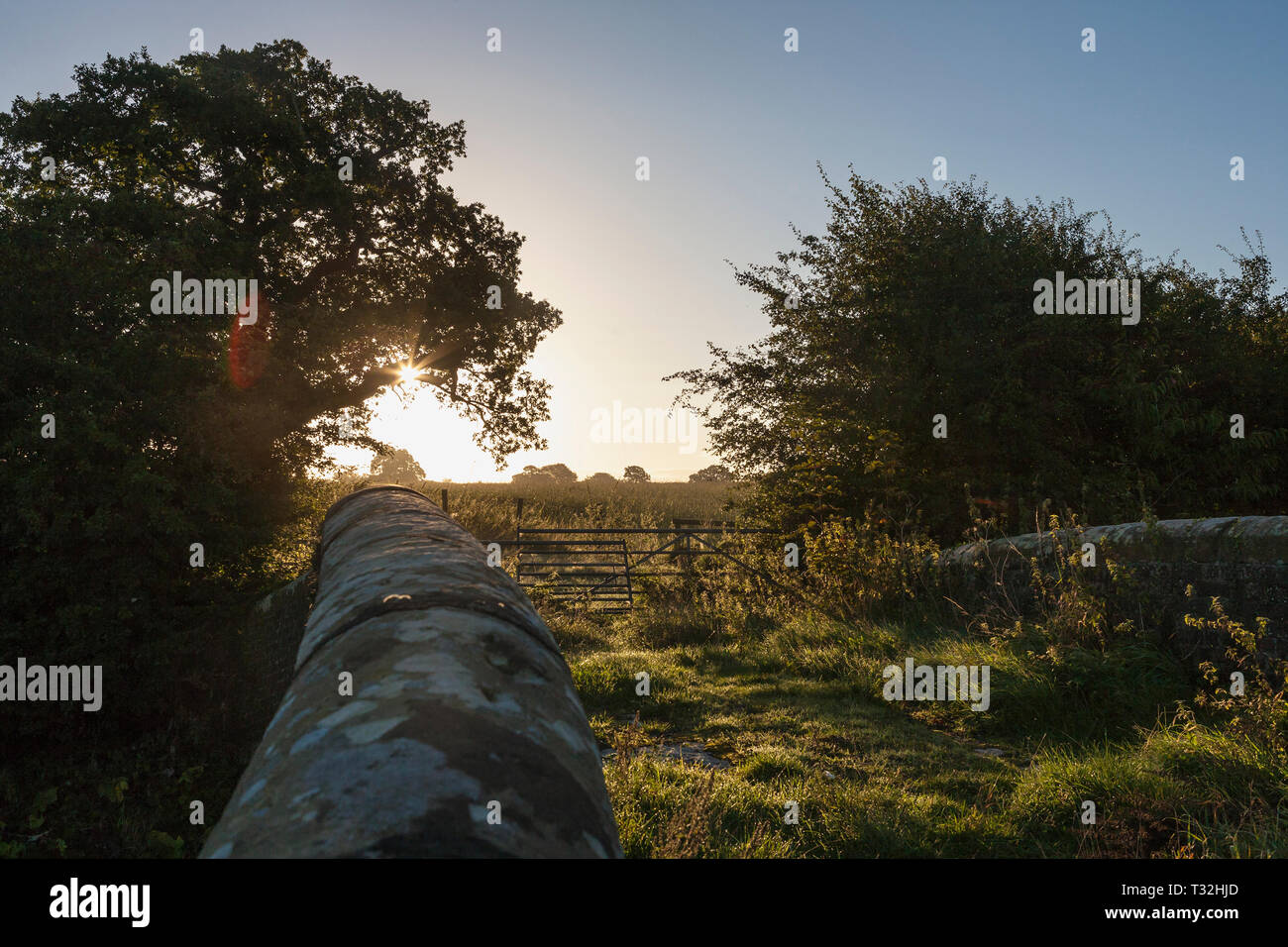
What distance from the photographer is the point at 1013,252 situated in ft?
40.0

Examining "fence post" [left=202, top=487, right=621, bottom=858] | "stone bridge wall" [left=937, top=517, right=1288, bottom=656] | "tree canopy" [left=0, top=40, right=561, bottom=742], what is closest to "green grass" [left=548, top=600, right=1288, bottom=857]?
"stone bridge wall" [left=937, top=517, right=1288, bottom=656]

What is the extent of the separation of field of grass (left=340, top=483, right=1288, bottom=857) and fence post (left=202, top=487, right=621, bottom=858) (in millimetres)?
2047

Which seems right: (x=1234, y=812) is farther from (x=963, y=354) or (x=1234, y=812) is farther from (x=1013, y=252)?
(x=1013, y=252)

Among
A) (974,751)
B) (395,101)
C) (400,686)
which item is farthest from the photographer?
(395,101)

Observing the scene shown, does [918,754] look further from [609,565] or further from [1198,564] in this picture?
[609,565]

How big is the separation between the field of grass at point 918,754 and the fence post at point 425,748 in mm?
2047

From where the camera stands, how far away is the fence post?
0.98m

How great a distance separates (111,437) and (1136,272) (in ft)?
52.6

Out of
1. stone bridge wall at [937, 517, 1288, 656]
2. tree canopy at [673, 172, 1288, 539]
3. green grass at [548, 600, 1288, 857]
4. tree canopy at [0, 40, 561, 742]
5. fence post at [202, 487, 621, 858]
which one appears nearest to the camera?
fence post at [202, 487, 621, 858]

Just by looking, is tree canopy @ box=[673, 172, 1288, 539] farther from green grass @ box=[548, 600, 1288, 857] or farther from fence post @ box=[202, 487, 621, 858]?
fence post @ box=[202, 487, 621, 858]

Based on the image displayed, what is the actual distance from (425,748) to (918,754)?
15.0ft

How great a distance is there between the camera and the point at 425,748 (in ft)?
3.62

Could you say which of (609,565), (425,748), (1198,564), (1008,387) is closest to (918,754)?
(1198,564)
